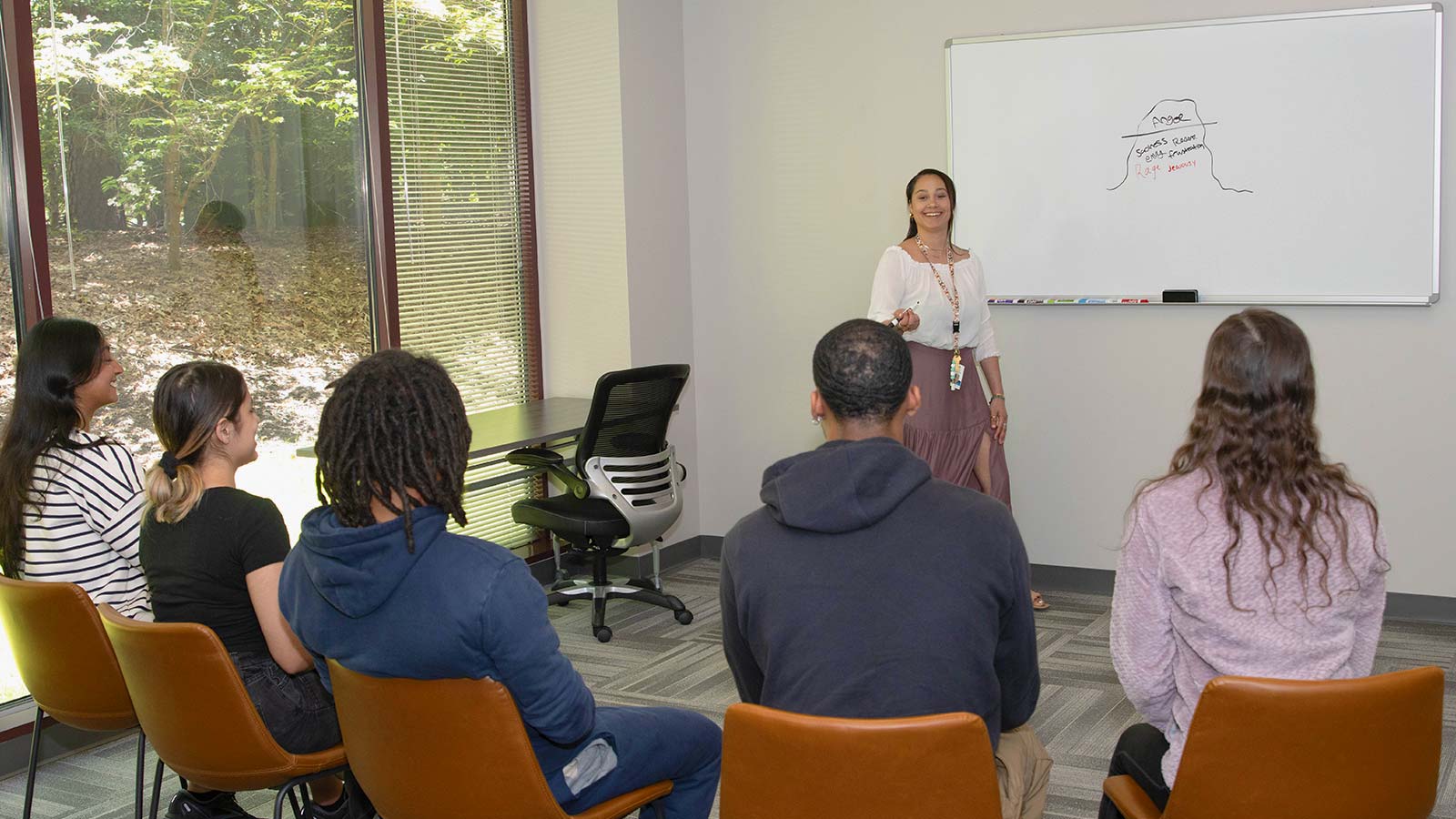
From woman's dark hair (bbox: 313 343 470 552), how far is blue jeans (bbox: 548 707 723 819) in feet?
1.75

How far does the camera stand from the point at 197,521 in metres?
2.53

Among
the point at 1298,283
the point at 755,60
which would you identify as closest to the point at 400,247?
the point at 755,60

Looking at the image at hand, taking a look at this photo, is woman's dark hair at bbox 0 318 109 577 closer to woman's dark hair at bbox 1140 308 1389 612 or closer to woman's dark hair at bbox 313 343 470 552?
woman's dark hair at bbox 313 343 470 552

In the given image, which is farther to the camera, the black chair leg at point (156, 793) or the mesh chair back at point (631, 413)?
the mesh chair back at point (631, 413)

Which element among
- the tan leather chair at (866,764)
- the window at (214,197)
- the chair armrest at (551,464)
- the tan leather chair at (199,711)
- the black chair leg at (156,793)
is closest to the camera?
the tan leather chair at (866,764)

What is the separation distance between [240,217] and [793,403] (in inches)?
95.5

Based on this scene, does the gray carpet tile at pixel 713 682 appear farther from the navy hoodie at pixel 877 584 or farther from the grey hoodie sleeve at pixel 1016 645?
the navy hoodie at pixel 877 584

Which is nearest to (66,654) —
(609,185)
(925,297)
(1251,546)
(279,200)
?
(279,200)

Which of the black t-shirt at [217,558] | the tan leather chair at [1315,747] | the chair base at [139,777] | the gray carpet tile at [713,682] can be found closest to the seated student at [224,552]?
the black t-shirt at [217,558]

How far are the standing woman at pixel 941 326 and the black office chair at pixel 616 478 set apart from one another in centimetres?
87

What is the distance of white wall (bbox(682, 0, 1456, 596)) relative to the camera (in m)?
4.54

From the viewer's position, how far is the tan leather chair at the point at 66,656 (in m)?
2.57

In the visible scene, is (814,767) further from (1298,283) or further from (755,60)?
(755,60)

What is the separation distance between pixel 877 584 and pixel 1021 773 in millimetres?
555
